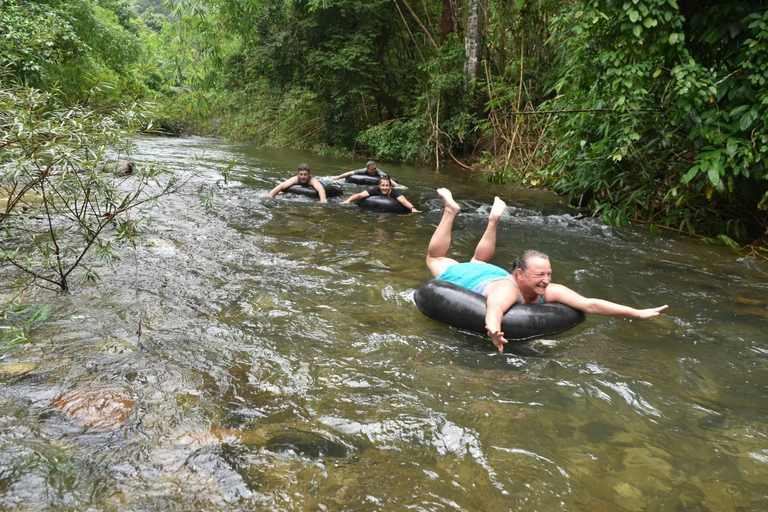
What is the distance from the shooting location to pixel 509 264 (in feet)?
20.7

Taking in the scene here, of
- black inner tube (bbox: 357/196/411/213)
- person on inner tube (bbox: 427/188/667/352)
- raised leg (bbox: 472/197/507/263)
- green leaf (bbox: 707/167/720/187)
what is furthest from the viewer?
black inner tube (bbox: 357/196/411/213)

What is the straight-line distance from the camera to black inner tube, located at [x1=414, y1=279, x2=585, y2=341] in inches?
159

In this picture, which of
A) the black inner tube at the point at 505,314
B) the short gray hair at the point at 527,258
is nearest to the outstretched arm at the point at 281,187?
the black inner tube at the point at 505,314

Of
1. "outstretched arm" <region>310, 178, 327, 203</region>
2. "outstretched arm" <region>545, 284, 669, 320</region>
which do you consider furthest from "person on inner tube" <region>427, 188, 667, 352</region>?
"outstretched arm" <region>310, 178, 327, 203</region>

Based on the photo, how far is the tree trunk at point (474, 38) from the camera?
47.2 ft

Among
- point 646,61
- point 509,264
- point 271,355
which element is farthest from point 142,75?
point 646,61

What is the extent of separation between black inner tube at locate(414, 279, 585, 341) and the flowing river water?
0.38ft

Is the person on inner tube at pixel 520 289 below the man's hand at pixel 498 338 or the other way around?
the other way around

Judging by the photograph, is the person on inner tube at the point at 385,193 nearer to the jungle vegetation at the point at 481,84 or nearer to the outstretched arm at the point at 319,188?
the outstretched arm at the point at 319,188

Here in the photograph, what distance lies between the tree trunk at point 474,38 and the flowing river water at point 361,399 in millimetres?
10912

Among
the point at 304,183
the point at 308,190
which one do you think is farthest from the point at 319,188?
the point at 304,183

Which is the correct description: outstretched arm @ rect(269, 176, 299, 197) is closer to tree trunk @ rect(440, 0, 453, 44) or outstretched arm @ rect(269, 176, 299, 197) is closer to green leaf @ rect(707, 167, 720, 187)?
green leaf @ rect(707, 167, 720, 187)

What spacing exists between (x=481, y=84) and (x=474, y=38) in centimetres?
130

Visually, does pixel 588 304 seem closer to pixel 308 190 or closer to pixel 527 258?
pixel 527 258
